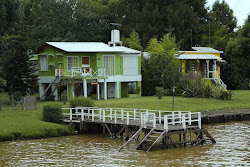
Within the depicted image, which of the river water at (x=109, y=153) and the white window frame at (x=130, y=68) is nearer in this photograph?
the river water at (x=109, y=153)

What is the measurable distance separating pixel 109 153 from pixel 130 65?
28.4 meters

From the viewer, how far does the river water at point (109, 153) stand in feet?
94.3

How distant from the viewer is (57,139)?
36.6 m

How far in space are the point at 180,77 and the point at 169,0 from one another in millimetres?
27383

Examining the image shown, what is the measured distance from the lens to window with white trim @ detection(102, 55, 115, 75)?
56984 mm

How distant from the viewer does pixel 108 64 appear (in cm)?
5722

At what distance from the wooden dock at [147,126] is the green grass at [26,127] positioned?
1896 mm

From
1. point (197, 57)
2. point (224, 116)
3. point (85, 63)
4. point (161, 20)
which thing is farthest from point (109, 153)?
point (161, 20)

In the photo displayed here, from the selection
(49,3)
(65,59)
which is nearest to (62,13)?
(49,3)

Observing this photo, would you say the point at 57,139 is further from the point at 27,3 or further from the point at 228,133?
the point at 27,3

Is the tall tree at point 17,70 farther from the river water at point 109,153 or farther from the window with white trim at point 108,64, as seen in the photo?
the river water at point 109,153

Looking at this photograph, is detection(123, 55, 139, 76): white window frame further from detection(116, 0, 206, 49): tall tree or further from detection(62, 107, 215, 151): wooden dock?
detection(116, 0, 206, 49): tall tree

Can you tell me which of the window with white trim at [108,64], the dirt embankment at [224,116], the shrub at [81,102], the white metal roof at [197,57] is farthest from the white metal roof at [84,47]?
the dirt embankment at [224,116]

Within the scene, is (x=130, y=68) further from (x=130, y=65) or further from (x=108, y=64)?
(x=108, y=64)
